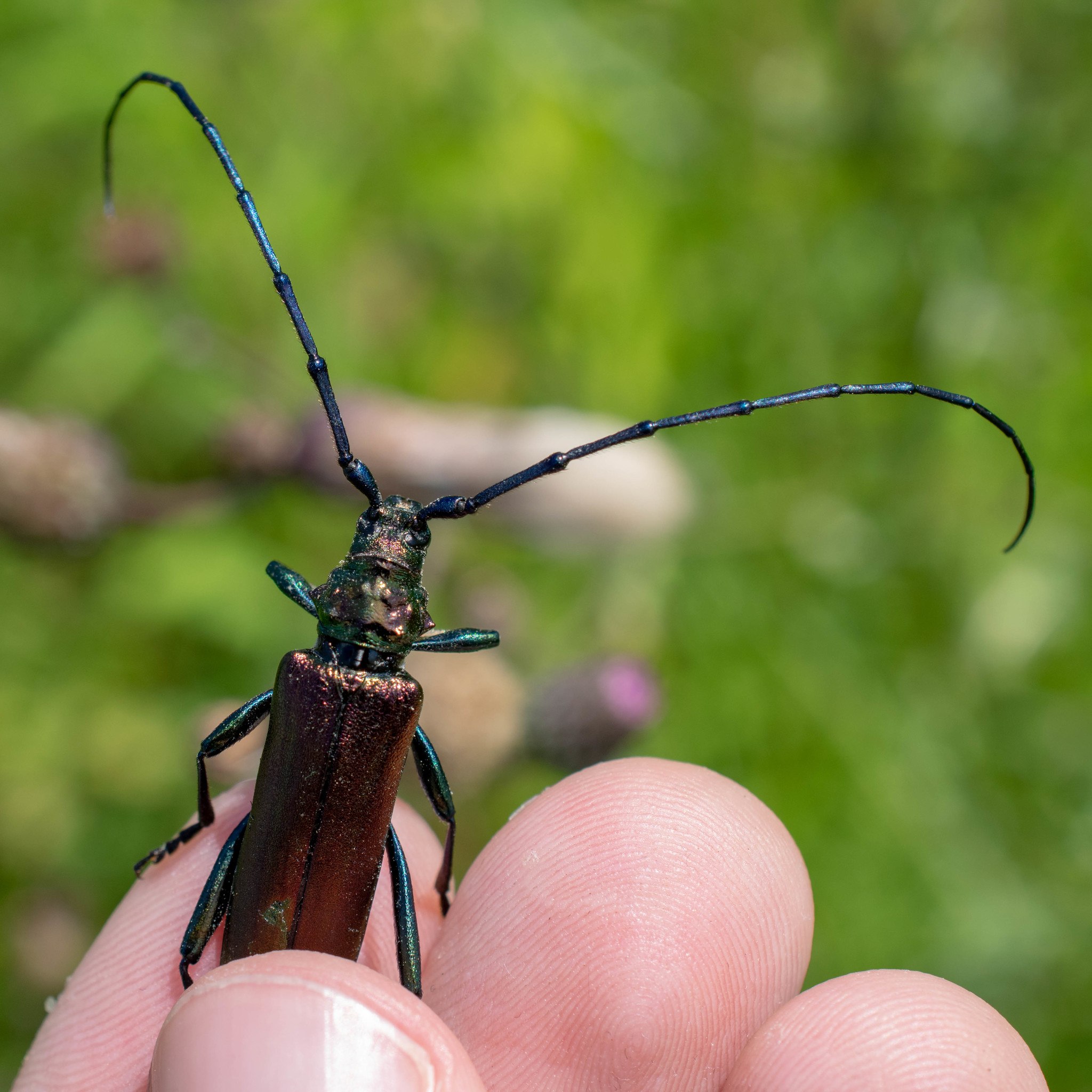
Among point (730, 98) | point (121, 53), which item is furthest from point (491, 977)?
point (730, 98)

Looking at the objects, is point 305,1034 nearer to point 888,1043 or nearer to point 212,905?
point 212,905

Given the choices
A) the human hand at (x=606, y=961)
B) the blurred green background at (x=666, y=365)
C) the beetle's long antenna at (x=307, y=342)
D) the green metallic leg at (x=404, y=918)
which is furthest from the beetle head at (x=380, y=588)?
the blurred green background at (x=666, y=365)

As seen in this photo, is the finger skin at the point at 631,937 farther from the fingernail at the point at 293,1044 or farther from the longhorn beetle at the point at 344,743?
the fingernail at the point at 293,1044

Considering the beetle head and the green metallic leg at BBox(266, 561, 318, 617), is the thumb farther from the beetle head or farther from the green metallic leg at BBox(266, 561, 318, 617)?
the green metallic leg at BBox(266, 561, 318, 617)

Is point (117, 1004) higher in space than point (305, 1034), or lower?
lower

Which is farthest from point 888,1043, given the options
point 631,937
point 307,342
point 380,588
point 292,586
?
point 307,342
